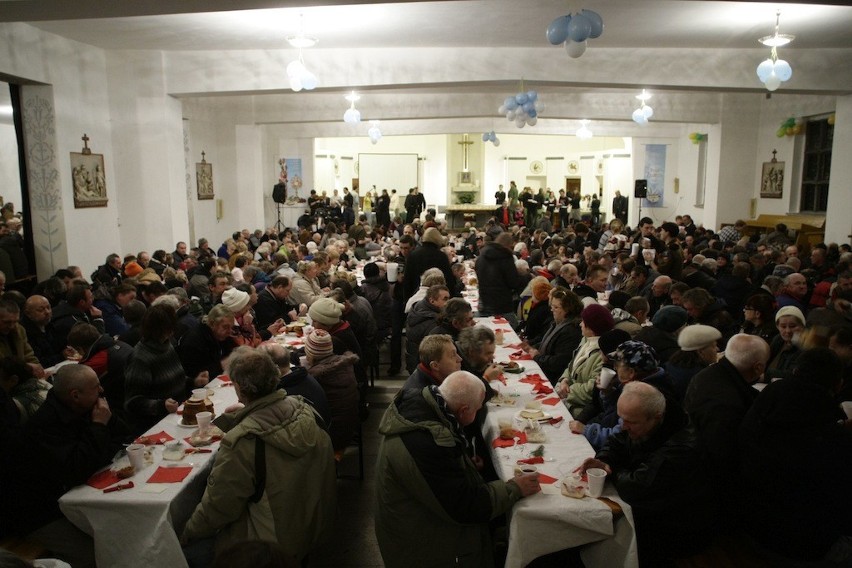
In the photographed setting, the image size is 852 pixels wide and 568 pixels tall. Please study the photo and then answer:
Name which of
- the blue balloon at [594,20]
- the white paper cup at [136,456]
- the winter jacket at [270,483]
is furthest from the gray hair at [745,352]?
the blue balloon at [594,20]

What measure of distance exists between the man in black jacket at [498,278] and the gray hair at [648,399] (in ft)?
13.8

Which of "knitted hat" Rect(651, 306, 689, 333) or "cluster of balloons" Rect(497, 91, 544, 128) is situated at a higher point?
"cluster of balloons" Rect(497, 91, 544, 128)

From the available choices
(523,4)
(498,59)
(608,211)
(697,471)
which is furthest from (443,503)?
(608,211)

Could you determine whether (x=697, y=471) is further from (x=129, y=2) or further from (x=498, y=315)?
(x=129, y=2)

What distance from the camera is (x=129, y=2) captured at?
17.5 ft

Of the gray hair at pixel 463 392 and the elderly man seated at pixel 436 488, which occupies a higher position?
the gray hair at pixel 463 392

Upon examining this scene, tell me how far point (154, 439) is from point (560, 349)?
9.59ft

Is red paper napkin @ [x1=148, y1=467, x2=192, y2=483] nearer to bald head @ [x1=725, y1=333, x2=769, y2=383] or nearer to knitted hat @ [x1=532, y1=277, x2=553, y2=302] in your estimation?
bald head @ [x1=725, y1=333, x2=769, y2=383]

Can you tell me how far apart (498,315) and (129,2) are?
15.0 ft

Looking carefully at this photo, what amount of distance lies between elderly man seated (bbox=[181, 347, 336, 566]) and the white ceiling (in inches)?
192

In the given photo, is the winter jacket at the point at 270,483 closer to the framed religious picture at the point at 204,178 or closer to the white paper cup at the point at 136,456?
the white paper cup at the point at 136,456

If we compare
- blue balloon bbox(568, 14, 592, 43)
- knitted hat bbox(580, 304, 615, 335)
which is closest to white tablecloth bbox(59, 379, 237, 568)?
knitted hat bbox(580, 304, 615, 335)

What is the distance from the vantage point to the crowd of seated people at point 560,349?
304cm

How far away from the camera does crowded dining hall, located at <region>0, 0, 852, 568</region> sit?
3023 millimetres
